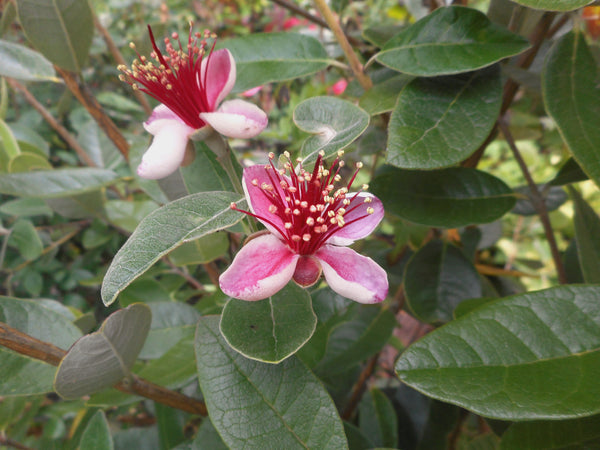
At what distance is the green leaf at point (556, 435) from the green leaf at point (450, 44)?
39 cm

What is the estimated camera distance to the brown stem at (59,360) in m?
0.40

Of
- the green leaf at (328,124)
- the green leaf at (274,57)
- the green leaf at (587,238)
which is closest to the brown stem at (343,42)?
the green leaf at (274,57)

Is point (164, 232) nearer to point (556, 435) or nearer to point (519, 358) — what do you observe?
point (519, 358)

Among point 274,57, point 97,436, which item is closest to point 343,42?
point 274,57

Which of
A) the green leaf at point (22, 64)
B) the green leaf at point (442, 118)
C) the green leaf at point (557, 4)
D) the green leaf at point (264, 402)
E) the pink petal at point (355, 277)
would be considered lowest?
the green leaf at point (264, 402)

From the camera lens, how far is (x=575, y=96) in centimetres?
51

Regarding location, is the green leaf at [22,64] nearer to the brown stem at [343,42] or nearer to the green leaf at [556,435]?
the brown stem at [343,42]

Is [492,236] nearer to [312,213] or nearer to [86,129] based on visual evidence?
[312,213]

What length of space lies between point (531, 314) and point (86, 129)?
3.70 feet

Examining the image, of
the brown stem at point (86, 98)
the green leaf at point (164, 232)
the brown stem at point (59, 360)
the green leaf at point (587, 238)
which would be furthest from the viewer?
the brown stem at point (86, 98)

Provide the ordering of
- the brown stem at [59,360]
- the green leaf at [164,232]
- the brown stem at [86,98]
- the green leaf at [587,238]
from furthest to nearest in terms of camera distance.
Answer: the brown stem at [86,98], the green leaf at [587,238], the brown stem at [59,360], the green leaf at [164,232]

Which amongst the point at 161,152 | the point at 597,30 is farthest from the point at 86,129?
the point at 597,30

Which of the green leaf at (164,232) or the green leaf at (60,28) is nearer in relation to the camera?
the green leaf at (164,232)

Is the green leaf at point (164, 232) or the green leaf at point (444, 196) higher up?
the green leaf at point (164, 232)
